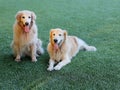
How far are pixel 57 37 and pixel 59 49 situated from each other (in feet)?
0.74

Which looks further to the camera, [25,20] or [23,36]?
[23,36]

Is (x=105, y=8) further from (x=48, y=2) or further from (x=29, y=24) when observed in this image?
(x=29, y=24)

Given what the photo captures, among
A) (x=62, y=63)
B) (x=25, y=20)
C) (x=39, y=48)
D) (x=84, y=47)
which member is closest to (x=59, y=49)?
(x=62, y=63)

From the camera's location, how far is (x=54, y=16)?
720cm

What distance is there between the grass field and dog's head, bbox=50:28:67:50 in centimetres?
31

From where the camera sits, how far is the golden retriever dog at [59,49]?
4004 millimetres

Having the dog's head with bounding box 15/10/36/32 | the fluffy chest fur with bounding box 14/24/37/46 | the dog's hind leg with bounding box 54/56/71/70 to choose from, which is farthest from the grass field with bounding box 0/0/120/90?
the dog's head with bounding box 15/10/36/32

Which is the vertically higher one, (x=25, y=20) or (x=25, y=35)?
(x=25, y=20)

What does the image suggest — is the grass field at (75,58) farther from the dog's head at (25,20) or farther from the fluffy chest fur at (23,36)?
the dog's head at (25,20)

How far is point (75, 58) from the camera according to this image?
4305 mm

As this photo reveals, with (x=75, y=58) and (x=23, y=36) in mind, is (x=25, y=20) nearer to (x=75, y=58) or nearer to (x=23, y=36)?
(x=23, y=36)

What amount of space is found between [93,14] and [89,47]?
2811 mm

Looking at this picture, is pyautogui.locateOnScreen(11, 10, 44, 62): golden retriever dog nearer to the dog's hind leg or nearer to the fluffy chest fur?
the fluffy chest fur

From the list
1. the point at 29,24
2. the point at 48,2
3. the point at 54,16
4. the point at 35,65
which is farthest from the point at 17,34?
the point at 48,2
